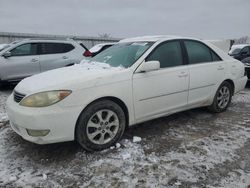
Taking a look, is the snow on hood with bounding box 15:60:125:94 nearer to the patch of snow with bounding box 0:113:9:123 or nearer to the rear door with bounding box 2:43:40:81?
the patch of snow with bounding box 0:113:9:123

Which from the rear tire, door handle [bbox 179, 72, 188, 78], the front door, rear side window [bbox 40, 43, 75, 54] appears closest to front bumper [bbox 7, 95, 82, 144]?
the front door

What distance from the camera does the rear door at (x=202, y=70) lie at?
4.53 meters

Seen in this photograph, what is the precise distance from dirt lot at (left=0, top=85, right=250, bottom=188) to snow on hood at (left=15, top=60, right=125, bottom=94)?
2.94 ft

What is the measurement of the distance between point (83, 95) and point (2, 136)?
5.88 ft

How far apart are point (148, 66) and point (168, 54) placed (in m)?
0.71

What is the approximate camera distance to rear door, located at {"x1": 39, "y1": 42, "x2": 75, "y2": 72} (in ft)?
27.4

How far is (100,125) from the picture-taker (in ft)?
11.5

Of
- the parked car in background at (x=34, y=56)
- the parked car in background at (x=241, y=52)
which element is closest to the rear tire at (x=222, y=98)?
the parked car in background at (x=34, y=56)

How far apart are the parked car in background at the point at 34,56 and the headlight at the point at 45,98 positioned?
5.22 metres

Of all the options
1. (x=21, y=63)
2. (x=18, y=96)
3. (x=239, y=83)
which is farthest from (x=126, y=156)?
(x=21, y=63)

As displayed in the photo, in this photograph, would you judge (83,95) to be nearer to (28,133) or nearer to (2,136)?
(28,133)

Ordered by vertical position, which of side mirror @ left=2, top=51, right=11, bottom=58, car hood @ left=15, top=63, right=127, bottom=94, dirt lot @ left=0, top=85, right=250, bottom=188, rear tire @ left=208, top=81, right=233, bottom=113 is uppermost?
side mirror @ left=2, top=51, right=11, bottom=58

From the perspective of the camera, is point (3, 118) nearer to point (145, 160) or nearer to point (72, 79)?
point (72, 79)

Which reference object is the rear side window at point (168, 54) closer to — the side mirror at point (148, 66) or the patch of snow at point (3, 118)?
the side mirror at point (148, 66)
